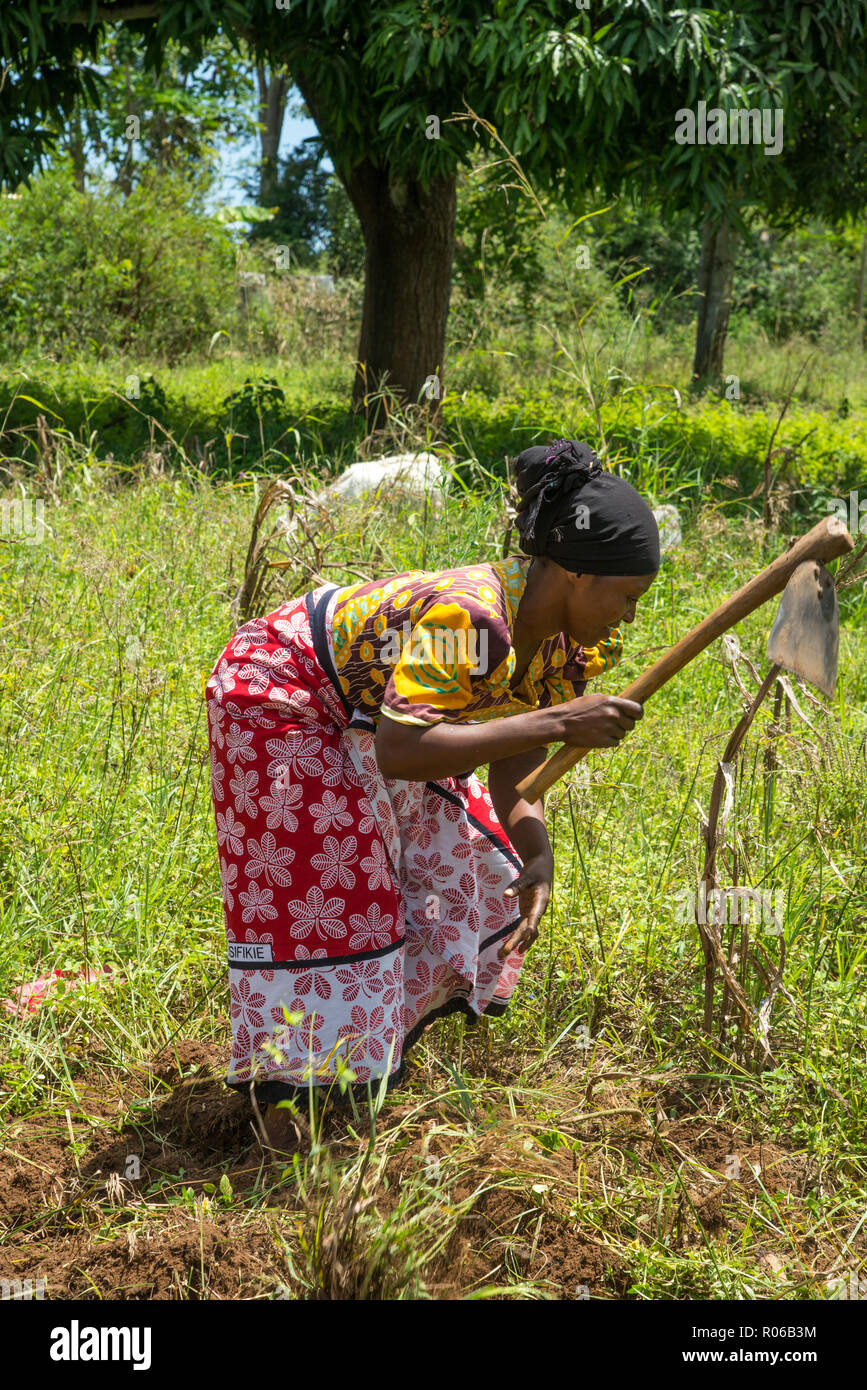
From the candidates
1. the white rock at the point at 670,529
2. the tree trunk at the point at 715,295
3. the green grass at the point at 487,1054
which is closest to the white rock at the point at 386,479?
the white rock at the point at 670,529

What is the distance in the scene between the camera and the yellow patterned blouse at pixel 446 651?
1.69 meters

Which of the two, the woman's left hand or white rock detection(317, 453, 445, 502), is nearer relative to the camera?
the woman's left hand

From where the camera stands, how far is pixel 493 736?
1677mm

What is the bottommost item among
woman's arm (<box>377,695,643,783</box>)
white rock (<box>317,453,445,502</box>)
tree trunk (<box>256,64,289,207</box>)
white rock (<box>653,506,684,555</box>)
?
woman's arm (<box>377,695,643,783</box>)

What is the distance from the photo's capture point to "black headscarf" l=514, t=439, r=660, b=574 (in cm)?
169

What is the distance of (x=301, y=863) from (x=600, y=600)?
65cm

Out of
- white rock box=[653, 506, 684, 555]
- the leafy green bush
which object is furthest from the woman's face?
the leafy green bush

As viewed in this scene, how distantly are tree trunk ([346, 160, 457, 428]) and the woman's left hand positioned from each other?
17.2ft

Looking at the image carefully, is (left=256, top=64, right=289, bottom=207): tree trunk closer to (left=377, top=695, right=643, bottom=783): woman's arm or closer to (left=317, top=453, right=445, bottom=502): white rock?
(left=317, top=453, right=445, bottom=502): white rock

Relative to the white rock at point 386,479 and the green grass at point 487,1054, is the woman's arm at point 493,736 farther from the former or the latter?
the white rock at point 386,479

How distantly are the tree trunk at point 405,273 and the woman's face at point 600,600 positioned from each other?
5.28 meters

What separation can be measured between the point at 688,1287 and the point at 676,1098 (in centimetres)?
45

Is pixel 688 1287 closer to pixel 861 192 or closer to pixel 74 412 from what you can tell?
pixel 74 412

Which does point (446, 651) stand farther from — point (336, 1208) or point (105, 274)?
point (105, 274)
